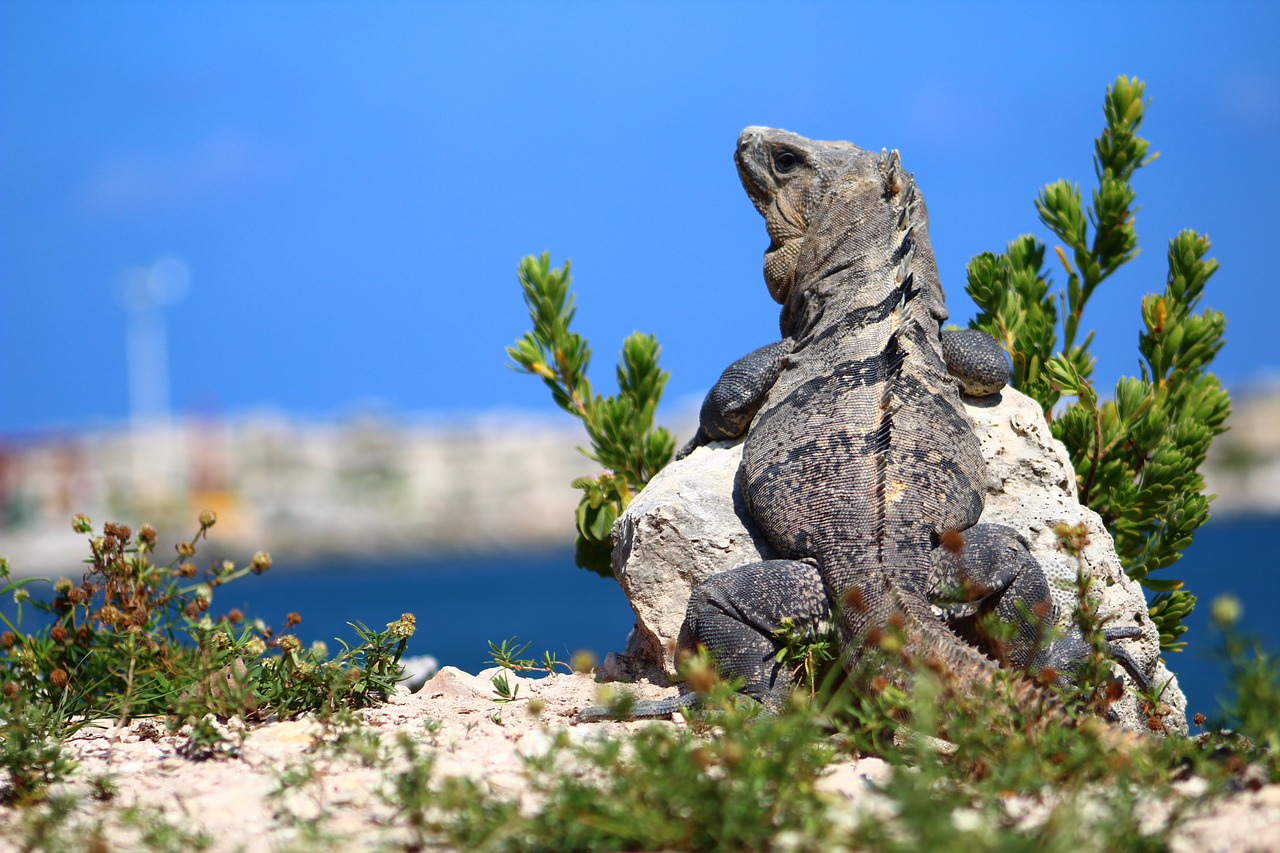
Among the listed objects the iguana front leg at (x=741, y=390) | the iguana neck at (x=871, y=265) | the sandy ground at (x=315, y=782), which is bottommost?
the sandy ground at (x=315, y=782)

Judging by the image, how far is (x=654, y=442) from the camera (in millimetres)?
6496

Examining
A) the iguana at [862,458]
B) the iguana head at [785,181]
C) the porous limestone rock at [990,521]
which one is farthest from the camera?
the iguana head at [785,181]

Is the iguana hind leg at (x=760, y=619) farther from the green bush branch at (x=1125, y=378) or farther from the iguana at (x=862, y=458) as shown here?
the green bush branch at (x=1125, y=378)

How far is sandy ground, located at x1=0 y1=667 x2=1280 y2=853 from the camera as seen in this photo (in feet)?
10.7

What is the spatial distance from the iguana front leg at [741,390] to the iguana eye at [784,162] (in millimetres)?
895

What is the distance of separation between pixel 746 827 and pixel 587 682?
2948 millimetres

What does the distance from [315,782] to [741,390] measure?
262 cm

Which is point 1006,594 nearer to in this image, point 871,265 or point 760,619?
point 760,619

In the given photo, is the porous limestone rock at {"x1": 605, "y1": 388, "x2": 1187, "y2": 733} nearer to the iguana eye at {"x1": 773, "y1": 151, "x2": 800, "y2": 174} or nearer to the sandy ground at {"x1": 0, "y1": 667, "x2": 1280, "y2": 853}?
the sandy ground at {"x1": 0, "y1": 667, "x2": 1280, "y2": 853}

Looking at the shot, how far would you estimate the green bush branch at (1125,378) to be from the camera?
5.84 metres

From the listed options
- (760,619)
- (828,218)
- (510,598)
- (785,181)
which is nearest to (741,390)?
(828,218)

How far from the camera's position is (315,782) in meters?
3.74

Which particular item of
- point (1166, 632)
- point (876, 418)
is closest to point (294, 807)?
point (876, 418)

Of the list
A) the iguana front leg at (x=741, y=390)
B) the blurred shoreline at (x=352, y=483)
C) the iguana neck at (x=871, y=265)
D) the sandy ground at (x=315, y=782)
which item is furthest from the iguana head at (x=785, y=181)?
the blurred shoreline at (x=352, y=483)
